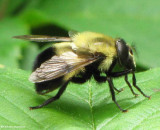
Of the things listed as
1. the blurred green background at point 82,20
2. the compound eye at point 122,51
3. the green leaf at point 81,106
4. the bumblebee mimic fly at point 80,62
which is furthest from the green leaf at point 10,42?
the compound eye at point 122,51

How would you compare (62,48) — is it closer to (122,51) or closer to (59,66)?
(59,66)

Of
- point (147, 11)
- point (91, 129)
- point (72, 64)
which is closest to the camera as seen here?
point (91, 129)

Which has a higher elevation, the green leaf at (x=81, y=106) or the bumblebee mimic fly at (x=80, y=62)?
the bumblebee mimic fly at (x=80, y=62)

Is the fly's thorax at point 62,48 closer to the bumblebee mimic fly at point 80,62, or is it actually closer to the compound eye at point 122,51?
the bumblebee mimic fly at point 80,62

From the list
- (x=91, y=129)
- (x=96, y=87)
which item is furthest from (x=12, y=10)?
(x=91, y=129)

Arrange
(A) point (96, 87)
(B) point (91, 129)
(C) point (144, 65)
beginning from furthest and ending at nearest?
1. (C) point (144, 65)
2. (A) point (96, 87)
3. (B) point (91, 129)

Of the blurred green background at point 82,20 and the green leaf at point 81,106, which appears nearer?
the green leaf at point 81,106

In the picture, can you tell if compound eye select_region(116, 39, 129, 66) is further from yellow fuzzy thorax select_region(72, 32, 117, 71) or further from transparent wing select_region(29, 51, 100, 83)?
transparent wing select_region(29, 51, 100, 83)

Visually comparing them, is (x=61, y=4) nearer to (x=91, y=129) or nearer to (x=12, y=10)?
(x=12, y=10)
